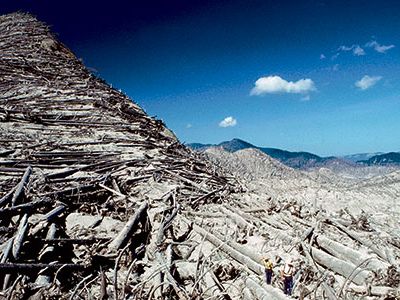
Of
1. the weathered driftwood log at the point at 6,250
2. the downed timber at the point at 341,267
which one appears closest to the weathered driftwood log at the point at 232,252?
the downed timber at the point at 341,267

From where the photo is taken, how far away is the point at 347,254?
304 centimetres

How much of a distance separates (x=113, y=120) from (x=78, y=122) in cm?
69

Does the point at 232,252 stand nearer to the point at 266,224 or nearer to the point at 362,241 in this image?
the point at 266,224

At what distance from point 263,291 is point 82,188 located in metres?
2.22

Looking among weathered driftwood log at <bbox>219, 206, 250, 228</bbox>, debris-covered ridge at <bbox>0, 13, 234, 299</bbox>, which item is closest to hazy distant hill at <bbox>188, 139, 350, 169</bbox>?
debris-covered ridge at <bbox>0, 13, 234, 299</bbox>

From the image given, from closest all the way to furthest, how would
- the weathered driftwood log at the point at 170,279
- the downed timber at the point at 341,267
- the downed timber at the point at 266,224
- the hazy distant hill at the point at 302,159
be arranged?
the weathered driftwood log at the point at 170,279
the downed timber at the point at 341,267
the downed timber at the point at 266,224
the hazy distant hill at the point at 302,159

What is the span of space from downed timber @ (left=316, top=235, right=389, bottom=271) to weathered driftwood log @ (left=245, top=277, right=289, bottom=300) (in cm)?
85

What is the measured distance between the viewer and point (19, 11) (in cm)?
1747

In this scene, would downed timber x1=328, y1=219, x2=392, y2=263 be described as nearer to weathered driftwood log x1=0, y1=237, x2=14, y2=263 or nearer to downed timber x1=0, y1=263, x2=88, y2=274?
downed timber x1=0, y1=263, x2=88, y2=274

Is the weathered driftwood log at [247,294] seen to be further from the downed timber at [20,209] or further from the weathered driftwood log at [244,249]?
the downed timber at [20,209]

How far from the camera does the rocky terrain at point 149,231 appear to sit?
249cm

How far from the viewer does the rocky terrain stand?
98.2 inches

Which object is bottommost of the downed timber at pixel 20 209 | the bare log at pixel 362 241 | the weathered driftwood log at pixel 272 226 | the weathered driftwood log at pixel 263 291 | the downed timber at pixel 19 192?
the weathered driftwood log at pixel 263 291

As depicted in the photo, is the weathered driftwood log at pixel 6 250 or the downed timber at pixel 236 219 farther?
the downed timber at pixel 236 219
